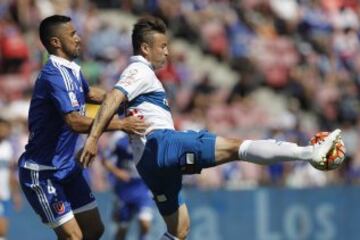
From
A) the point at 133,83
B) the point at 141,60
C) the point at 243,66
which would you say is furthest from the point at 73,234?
the point at 243,66

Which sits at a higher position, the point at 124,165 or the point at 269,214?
the point at 124,165

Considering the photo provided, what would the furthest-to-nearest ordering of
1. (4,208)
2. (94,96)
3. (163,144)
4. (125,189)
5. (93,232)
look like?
1. (125,189)
2. (4,208)
3. (94,96)
4. (93,232)
5. (163,144)

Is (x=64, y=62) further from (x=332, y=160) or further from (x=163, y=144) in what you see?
(x=332, y=160)

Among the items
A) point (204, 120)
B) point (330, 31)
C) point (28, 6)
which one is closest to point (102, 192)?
point (204, 120)

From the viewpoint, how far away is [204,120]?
68.7 ft

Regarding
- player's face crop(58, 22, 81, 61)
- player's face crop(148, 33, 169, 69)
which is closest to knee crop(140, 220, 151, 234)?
player's face crop(148, 33, 169, 69)

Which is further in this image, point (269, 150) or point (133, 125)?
point (133, 125)

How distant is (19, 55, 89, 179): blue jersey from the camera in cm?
1177

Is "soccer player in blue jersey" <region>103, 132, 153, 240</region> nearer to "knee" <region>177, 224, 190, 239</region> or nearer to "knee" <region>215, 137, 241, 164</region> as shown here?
"knee" <region>177, 224, 190, 239</region>

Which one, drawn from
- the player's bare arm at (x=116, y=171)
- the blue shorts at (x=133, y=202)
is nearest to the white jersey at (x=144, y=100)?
the player's bare arm at (x=116, y=171)

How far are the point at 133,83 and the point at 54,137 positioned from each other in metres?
0.96

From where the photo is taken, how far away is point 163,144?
11.7 metres

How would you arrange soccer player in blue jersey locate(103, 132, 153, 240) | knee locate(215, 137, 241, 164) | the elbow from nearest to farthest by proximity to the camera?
knee locate(215, 137, 241, 164) < the elbow < soccer player in blue jersey locate(103, 132, 153, 240)

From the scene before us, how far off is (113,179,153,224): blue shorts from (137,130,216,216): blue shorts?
17.6 feet
